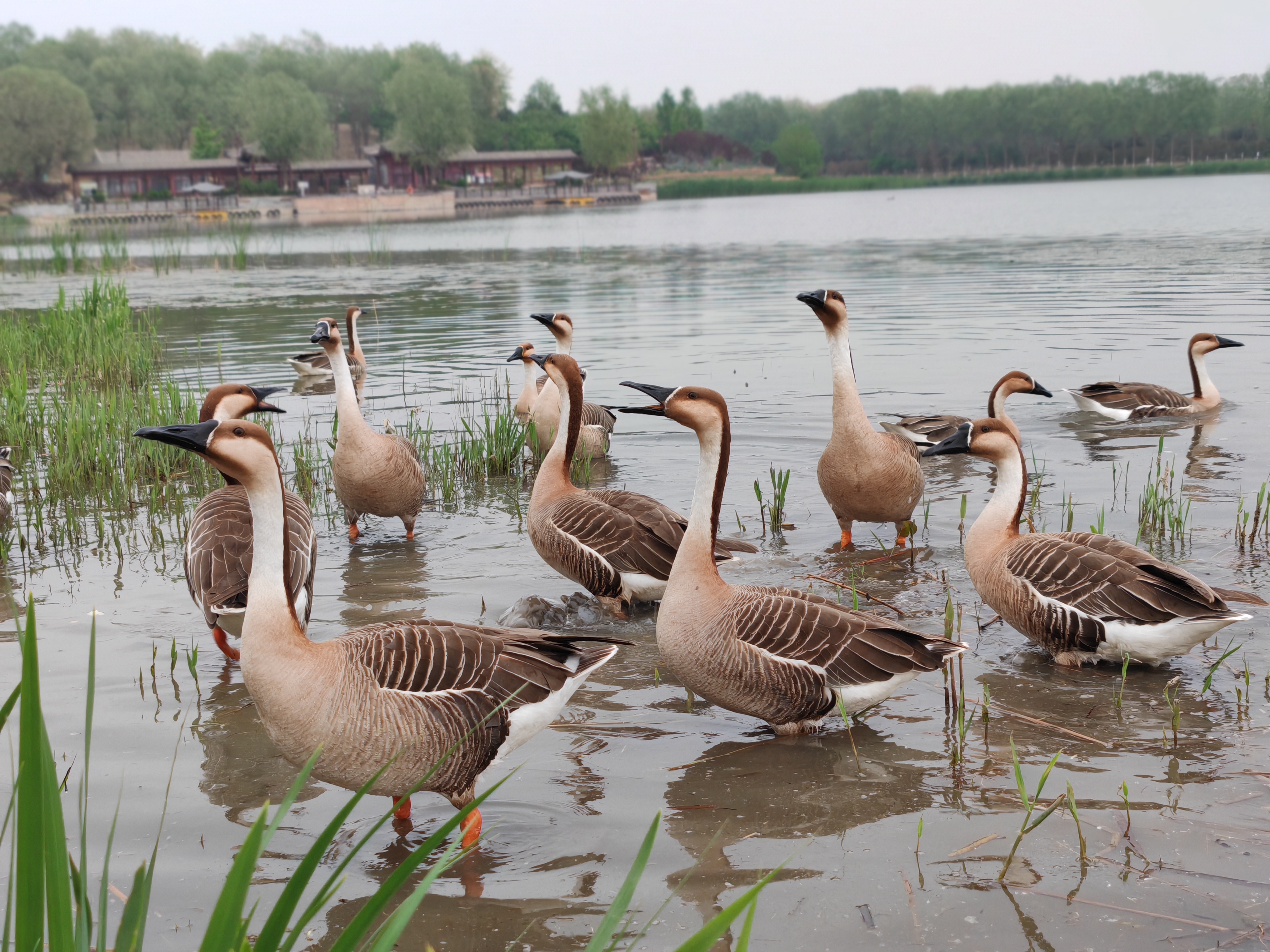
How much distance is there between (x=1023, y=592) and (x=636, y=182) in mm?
133891

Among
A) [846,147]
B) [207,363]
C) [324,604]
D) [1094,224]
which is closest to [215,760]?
[324,604]

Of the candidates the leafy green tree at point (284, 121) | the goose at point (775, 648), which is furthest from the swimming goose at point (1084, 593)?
the leafy green tree at point (284, 121)

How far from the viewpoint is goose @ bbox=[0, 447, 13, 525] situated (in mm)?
8156

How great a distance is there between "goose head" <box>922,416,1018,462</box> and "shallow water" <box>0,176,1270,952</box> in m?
1.00

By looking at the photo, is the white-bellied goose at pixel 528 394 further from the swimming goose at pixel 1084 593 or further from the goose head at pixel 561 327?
the swimming goose at pixel 1084 593

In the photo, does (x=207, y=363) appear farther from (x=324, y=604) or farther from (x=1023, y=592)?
(x=1023, y=592)

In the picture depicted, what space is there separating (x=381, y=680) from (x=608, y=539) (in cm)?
282

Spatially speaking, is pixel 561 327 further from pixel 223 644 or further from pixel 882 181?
pixel 882 181

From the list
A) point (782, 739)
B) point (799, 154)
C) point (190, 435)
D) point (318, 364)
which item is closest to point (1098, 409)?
point (782, 739)

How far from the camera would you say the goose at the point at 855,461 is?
7891mm

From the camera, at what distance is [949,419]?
36.2 feet

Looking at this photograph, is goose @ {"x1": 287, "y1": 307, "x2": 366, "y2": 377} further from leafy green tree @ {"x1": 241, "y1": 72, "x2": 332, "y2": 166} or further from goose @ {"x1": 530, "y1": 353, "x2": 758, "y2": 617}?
leafy green tree @ {"x1": 241, "y1": 72, "x2": 332, "y2": 166}

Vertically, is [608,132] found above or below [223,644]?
above

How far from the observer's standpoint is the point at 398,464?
8.61m
